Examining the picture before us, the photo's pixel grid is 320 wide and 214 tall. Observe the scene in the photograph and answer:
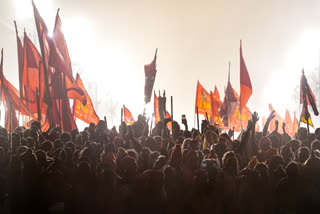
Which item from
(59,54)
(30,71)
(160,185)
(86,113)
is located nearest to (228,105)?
(86,113)

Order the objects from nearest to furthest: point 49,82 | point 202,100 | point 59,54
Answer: point 59,54, point 49,82, point 202,100

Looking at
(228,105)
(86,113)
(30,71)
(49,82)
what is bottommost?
(86,113)

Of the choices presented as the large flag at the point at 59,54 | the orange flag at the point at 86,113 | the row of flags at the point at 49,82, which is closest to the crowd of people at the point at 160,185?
the row of flags at the point at 49,82

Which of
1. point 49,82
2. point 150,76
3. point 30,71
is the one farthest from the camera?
point 30,71

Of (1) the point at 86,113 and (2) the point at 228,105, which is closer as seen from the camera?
(1) the point at 86,113

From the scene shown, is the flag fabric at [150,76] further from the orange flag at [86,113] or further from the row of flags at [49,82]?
the orange flag at [86,113]

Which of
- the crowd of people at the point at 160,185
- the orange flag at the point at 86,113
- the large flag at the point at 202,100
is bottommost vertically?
the crowd of people at the point at 160,185

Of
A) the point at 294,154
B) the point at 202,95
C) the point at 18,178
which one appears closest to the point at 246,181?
the point at 294,154

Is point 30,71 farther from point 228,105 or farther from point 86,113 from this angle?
point 228,105

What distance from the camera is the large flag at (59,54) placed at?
35.3ft

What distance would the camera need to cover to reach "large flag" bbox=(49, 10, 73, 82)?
10773mm

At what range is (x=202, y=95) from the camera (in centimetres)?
1641

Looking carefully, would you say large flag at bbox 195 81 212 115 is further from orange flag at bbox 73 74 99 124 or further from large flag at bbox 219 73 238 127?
orange flag at bbox 73 74 99 124

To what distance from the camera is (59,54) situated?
10906mm
